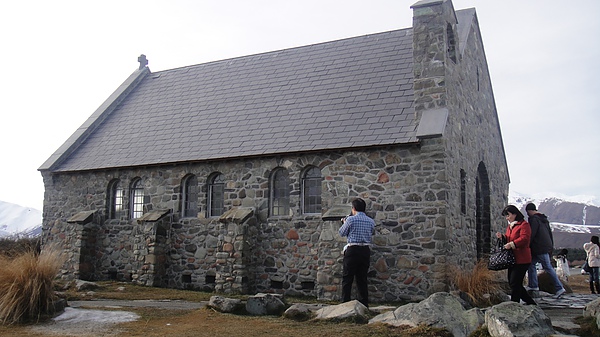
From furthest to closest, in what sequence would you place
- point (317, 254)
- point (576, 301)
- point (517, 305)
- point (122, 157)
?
point (122, 157) < point (317, 254) < point (576, 301) < point (517, 305)

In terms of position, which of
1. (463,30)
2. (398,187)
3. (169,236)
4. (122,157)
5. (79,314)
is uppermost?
(463,30)

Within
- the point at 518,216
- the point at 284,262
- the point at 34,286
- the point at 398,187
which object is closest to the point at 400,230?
the point at 398,187

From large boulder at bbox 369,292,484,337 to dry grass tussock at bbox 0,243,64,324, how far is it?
583 cm

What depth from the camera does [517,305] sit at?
8.47 m

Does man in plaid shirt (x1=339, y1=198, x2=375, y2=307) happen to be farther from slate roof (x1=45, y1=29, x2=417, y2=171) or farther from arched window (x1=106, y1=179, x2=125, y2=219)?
arched window (x1=106, y1=179, x2=125, y2=219)

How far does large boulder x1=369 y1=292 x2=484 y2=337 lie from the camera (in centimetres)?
852

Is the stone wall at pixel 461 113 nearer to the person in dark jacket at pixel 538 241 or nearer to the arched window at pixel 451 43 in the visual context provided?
the arched window at pixel 451 43

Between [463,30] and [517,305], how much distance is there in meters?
12.1

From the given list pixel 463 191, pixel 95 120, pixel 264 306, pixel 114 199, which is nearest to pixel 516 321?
pixel 264 306

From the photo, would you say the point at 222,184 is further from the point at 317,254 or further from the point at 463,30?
the point at 463,30

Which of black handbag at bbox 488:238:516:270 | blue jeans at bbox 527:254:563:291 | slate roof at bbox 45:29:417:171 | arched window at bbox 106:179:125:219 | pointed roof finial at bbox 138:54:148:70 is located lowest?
blue jeans at bbox 527:254:563:291

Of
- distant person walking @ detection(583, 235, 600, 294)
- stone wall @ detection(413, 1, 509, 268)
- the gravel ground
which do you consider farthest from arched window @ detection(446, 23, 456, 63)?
the gravel ground

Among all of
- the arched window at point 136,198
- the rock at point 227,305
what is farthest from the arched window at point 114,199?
the rock at point 227,305

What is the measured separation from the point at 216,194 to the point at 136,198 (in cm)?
342
